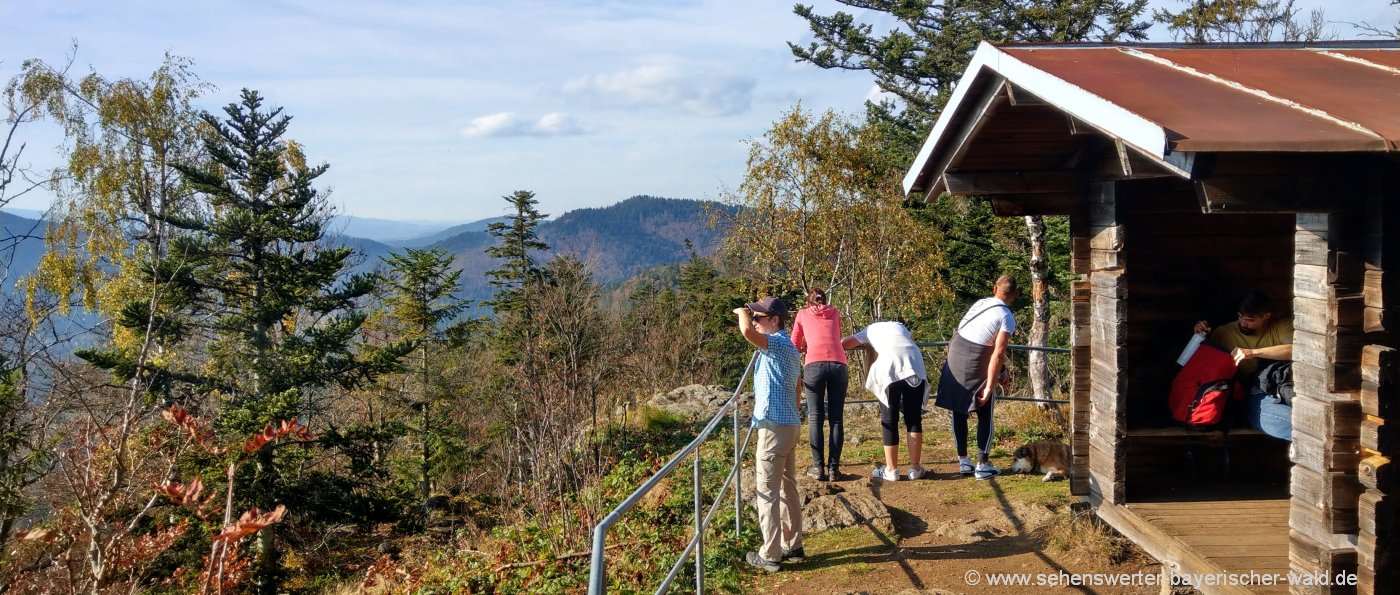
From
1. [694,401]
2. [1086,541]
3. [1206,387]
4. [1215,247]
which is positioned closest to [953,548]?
[1086,541]

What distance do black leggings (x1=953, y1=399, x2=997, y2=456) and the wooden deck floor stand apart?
174 cm

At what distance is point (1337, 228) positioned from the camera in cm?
363

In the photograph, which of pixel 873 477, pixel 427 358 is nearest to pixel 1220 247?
pixel 873 477

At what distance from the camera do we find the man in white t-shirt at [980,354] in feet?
22.2

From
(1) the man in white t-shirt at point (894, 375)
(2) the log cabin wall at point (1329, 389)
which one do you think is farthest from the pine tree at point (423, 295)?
(2) the log cabin wall at point (1329, 389)

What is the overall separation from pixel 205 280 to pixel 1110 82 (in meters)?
20.5

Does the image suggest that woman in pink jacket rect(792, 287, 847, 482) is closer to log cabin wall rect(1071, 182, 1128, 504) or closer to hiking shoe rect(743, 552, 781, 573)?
hiking shoe rect(743, 552, 781, 573)

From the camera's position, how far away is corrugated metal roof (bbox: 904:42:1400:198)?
318cm

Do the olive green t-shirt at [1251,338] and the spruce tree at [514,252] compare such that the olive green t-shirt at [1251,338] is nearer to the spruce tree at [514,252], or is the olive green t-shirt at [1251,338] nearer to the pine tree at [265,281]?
the pine tree at [265,281]

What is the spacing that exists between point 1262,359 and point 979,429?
7.71ft

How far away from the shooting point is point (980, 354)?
6953mm

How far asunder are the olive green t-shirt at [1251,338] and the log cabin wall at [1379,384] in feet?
6.87

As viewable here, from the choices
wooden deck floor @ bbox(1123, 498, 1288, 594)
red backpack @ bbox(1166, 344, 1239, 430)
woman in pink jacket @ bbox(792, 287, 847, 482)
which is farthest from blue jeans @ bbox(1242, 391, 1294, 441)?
woman in pink jacket @ bbox(792, 287, 847, 482)

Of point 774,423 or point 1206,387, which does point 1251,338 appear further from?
point 774,423
